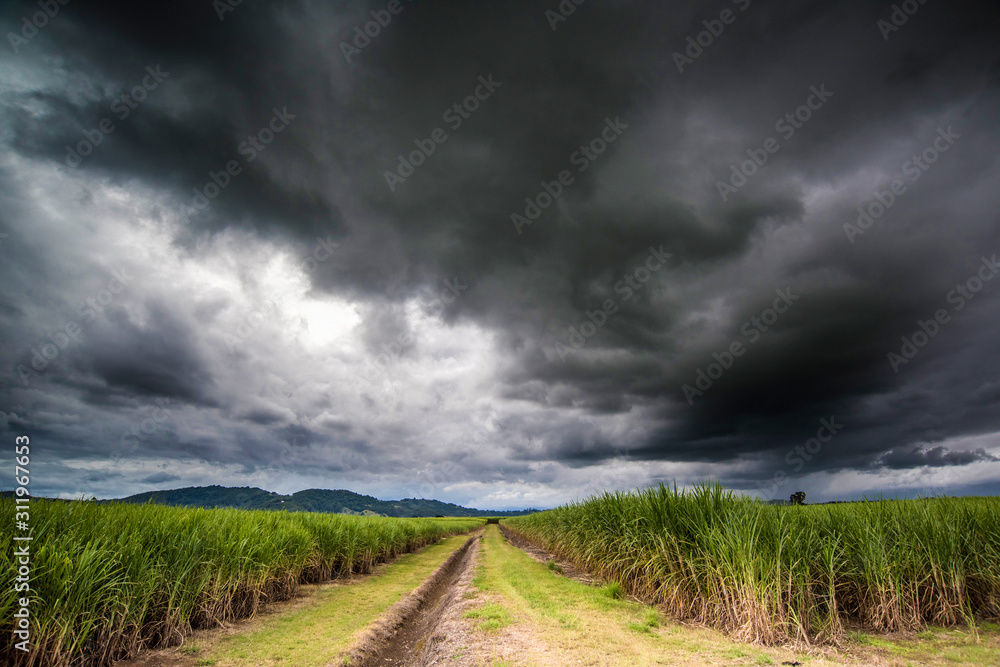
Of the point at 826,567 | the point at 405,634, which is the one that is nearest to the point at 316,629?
the point at 405,634

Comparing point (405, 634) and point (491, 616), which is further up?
point (491, 616)

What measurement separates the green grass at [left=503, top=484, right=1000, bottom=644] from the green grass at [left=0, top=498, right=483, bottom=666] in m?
9.14

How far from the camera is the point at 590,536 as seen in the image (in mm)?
13922

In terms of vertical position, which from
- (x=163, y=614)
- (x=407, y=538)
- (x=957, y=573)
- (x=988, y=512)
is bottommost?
(x=407, y=538)

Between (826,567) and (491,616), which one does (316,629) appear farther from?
(826,567)

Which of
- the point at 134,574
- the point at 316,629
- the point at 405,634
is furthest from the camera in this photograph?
the point at 405,634

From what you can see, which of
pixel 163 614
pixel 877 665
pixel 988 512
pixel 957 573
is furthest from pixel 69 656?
pixel 988 512

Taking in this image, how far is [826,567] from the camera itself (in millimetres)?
7059

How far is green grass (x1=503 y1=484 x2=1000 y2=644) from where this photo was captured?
257 inches

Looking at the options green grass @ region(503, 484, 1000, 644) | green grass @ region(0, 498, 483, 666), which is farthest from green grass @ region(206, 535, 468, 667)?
green grass @ region(503, 484, 1000, 644)

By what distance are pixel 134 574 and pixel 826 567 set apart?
449 inches

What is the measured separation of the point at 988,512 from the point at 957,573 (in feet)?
6.75

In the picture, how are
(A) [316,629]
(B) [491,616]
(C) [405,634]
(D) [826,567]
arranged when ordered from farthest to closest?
(C) [405,634], (A) [316,629], (B) [491,616], (D) [826,567]

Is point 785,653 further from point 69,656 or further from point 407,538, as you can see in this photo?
point 407,538
